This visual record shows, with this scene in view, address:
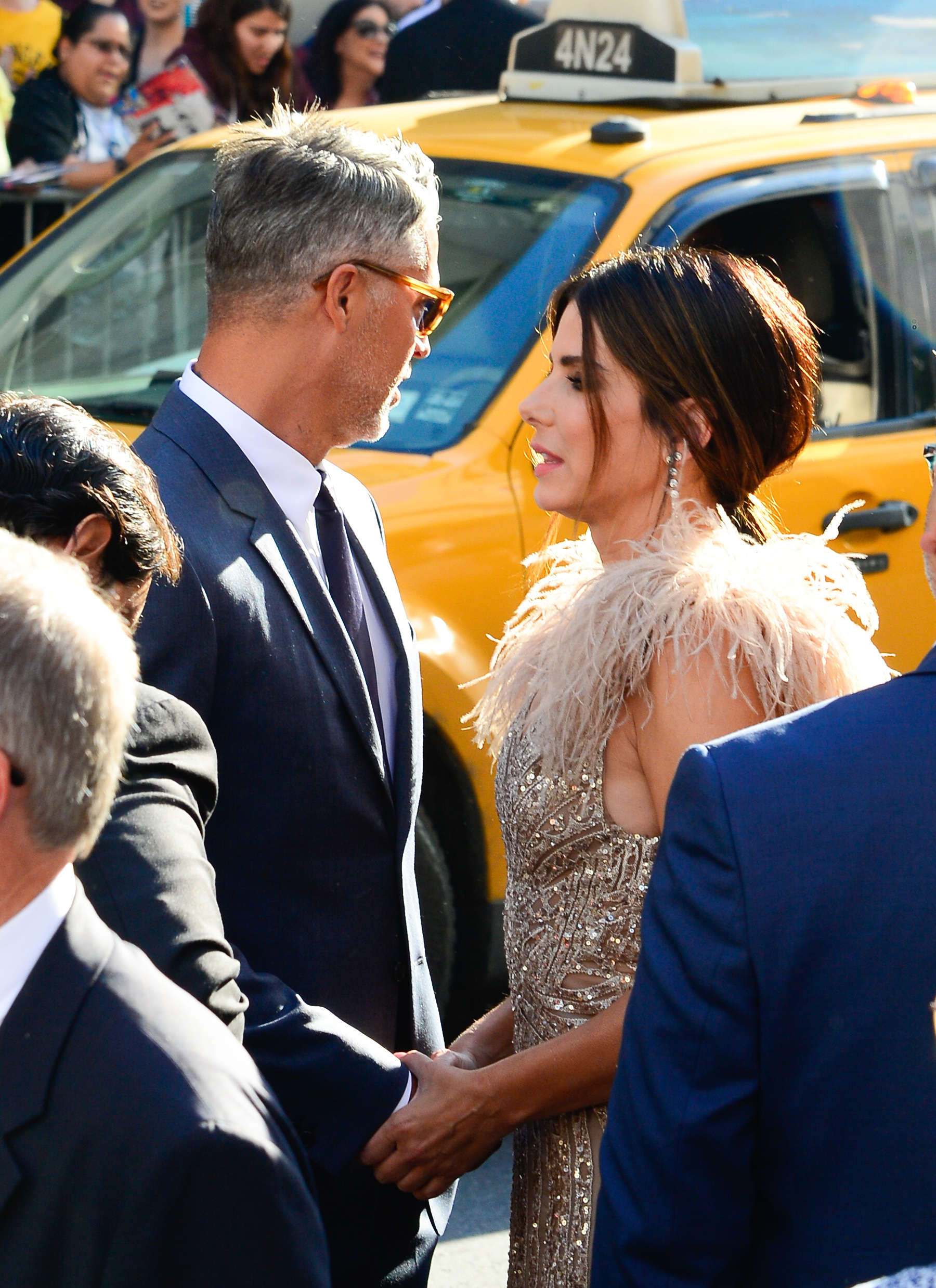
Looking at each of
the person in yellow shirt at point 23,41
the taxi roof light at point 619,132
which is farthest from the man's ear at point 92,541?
the person in yellow shirt at point 23,41

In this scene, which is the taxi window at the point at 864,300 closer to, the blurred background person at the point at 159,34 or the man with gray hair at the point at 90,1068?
the man with gray hair at the point at 90,1068

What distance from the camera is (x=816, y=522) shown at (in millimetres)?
4113

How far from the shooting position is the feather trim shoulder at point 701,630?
2.04 meters

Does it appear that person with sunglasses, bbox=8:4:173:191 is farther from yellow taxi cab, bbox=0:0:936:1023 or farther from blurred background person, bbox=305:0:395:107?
yellow taxi cab, bbox=0:0:936:1023

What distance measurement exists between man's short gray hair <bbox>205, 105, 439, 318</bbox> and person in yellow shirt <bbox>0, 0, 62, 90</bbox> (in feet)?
18.8

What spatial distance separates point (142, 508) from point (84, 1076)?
71 cm

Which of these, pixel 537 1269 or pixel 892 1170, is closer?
pixel 892 1170

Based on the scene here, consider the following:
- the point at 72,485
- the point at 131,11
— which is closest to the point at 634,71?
the point at 72,485

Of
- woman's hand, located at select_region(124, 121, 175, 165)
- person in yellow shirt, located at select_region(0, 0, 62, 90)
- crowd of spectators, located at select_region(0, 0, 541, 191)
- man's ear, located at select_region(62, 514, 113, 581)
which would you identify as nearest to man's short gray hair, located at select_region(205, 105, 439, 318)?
man's ear, located at select_region(62, 514, 113, 581)

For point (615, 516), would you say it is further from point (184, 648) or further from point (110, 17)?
point (110, 17)

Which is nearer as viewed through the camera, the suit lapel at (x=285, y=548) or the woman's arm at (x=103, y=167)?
the suit lapel at (x=285, y=548)

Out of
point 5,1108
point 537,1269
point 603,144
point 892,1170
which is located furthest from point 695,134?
point 5,1108

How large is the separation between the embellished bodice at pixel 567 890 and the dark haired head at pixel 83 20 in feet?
19.6

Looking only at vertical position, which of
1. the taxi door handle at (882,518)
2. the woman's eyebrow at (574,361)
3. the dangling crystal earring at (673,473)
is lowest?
the taxi door handle at (882,518)
